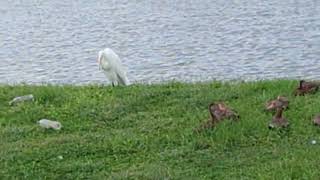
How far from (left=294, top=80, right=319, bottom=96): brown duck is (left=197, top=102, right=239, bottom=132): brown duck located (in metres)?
1.25

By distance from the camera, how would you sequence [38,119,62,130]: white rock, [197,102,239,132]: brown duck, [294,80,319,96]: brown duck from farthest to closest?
1. [294,80,319,96]: brown duck
2. [38,119,62,130]: white rock
3. [197,102,239,132]: brown duck

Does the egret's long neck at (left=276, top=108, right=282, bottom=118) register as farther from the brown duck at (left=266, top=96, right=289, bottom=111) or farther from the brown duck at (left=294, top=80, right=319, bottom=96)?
the brown duck at (left=294, top=80, right=319, bottom=96)

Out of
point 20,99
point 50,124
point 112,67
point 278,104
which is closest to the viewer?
point 278,104

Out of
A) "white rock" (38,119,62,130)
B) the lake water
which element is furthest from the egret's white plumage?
"white rock" (38,119,62,130)

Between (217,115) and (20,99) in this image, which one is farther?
(20,99)

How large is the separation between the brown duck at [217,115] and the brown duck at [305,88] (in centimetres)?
125

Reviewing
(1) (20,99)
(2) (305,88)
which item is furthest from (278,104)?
(1) (20,99)

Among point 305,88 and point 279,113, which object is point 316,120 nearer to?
point 279,113

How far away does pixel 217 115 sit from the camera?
6883 millimetres

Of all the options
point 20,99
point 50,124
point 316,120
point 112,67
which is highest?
point 316,120

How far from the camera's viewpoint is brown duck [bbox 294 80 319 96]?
8047mm

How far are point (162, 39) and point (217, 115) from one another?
15173mm

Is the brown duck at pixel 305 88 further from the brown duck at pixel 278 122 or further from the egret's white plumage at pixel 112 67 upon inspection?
the egret's white plumage at pixel 112 67

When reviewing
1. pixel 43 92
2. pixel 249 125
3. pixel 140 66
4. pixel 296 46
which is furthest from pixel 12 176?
pixel 296 46
